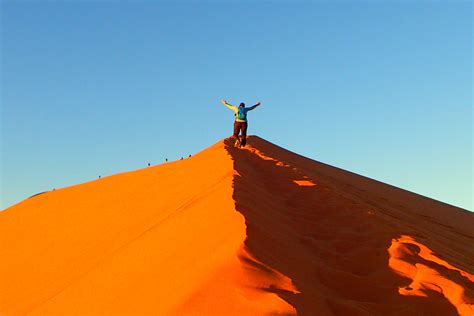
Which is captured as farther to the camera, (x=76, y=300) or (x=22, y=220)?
(x=22, y=220)

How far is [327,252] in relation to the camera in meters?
4.58

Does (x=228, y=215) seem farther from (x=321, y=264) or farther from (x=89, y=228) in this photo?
(x=89, y=228)

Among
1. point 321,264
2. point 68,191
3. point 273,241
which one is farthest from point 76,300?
point 68,191

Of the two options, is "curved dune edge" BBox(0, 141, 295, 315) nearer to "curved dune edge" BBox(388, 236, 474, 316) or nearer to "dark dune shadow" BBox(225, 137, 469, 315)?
"dark dune shadow" BBox(225, 137, 469, 315)

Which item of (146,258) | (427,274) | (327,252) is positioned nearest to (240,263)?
(146,258)

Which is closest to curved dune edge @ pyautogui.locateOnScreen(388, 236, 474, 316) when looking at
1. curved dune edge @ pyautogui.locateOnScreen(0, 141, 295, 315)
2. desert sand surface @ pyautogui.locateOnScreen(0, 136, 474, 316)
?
desert sand surface @ pyautogui.locateOnScreen(0, 136, 474, 316)

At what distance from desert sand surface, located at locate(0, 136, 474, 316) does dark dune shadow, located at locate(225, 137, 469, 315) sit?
0.6 inches

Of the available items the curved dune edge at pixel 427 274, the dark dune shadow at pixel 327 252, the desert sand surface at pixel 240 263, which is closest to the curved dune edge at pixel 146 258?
the desert sand surface at pixel 240 263

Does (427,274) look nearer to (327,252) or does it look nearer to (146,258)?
(327,252)

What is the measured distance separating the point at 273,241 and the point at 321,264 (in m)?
0.44

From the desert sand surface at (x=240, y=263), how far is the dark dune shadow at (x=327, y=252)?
0.01 m

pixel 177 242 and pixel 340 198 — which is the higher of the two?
pixel 340 198

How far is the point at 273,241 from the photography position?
4.14m

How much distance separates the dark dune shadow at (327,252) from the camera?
3.43 m
